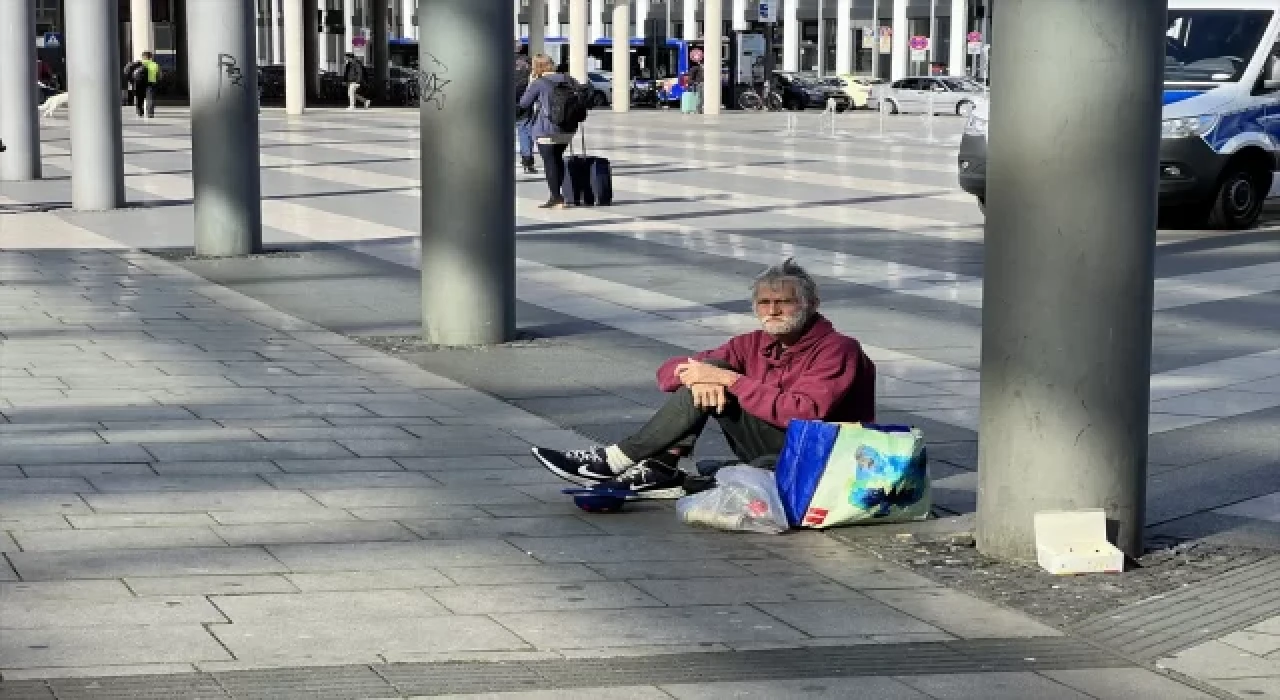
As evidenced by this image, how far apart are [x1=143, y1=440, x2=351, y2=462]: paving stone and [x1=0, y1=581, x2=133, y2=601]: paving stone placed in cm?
219

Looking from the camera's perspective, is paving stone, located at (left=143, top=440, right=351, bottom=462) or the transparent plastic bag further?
paving stone, located at (left=143, top=440, right=351, bottom=462)

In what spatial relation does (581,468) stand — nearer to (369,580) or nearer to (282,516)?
(282,516)

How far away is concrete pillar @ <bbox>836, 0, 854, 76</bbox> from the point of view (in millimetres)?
94062

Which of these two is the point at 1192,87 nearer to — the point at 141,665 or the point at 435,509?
the point at 435,509

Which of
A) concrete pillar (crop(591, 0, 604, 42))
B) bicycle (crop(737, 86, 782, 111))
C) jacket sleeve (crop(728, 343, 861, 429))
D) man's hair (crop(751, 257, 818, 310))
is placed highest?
concrete pillar (crop(591, 0, 604, 42))

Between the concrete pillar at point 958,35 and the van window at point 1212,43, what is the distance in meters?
67.5

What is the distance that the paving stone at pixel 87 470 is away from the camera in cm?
826

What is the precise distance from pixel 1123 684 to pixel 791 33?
3682 inches

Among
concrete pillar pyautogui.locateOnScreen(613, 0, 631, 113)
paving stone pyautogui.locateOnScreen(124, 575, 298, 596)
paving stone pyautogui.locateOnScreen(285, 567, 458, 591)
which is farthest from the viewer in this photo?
concrete pillar pyautogui.locateOnScreen(613, 0, 631, 113)

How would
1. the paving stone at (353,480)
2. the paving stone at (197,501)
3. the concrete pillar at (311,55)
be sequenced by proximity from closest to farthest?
the paving stone at (197,501) < the paving stone at (353,480) < the concrete pillar at (311,55)

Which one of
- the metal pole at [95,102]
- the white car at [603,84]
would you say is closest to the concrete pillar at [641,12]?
the white car at [603,84]

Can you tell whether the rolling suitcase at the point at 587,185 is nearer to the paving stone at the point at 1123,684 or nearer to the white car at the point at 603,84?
the paving stone at the point at 1123,684

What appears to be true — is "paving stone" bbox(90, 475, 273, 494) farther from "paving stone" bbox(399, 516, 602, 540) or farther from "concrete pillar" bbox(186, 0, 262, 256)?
"concrete pillar" bbox(186, 0, 262, 256)

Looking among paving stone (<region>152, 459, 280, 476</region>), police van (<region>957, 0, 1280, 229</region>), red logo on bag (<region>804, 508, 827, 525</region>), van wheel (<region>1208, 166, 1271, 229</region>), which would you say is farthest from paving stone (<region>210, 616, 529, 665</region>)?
van wheel (<region>1208, 166, 1271, 229</region>)
